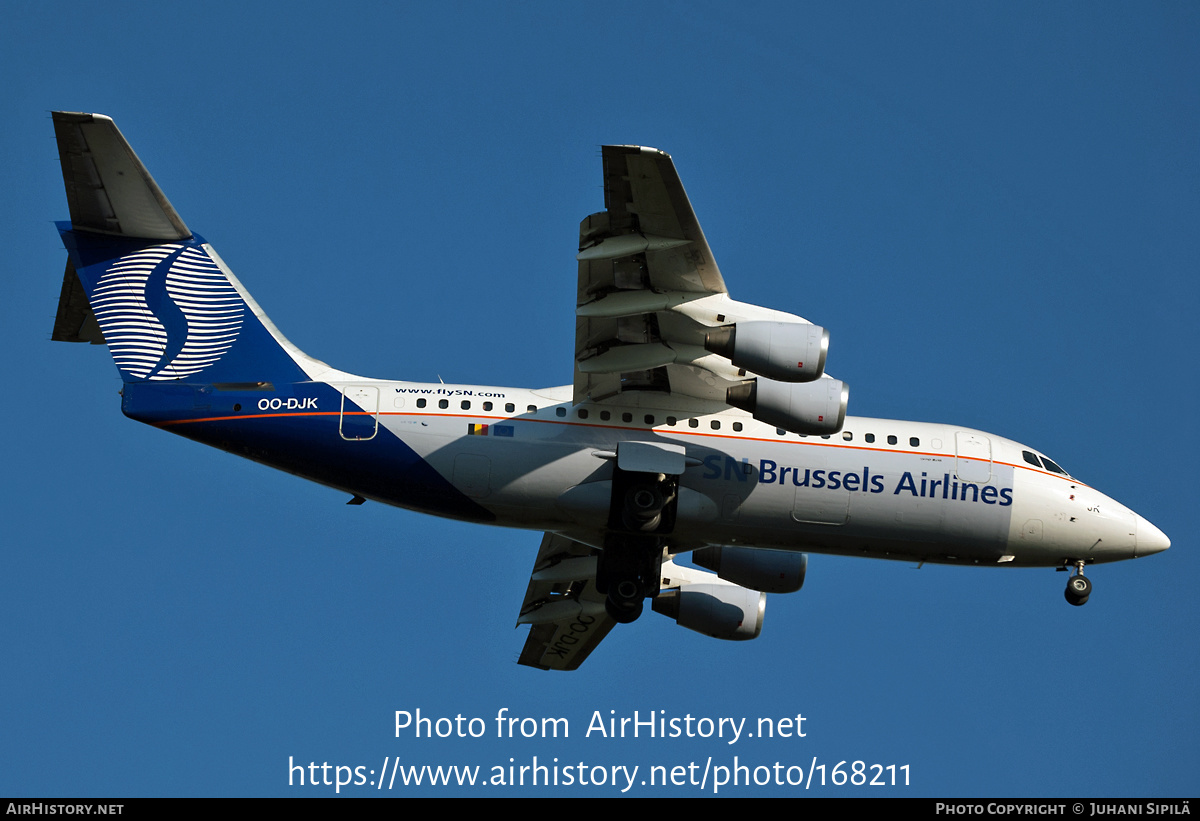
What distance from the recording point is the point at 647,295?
1636 centimetres

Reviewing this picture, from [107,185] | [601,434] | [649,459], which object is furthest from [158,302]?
[649,459]

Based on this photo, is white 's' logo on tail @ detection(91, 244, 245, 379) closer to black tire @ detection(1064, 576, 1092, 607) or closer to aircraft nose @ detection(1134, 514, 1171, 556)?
black tire @ detection(1064, 576, 1092, 607)

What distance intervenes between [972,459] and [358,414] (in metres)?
7.99

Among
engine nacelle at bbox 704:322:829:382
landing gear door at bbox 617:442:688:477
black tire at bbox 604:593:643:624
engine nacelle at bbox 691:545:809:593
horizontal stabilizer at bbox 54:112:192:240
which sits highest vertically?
horizontal stabilizer at bbox 54:112:192:240

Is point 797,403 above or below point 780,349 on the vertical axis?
below

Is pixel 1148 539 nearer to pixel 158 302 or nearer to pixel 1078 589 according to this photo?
pixel 1078 589

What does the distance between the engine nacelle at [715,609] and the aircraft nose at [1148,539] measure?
18.2 feet

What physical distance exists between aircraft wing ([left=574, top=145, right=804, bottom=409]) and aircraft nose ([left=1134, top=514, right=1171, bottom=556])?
19.7 ft

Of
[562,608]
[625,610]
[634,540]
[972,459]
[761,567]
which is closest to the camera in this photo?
[634,540]

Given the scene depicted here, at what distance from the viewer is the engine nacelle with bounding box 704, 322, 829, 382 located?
53.1 ft

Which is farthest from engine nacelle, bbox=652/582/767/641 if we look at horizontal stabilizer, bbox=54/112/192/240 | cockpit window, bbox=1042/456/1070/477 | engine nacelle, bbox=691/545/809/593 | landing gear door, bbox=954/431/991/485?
horizontal stabilizer, bbox=54/112/192/240

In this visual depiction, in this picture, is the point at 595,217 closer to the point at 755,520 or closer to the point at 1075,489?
the point at 755,520

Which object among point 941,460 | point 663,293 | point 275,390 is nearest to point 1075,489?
point 941,460

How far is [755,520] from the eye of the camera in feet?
59.7
